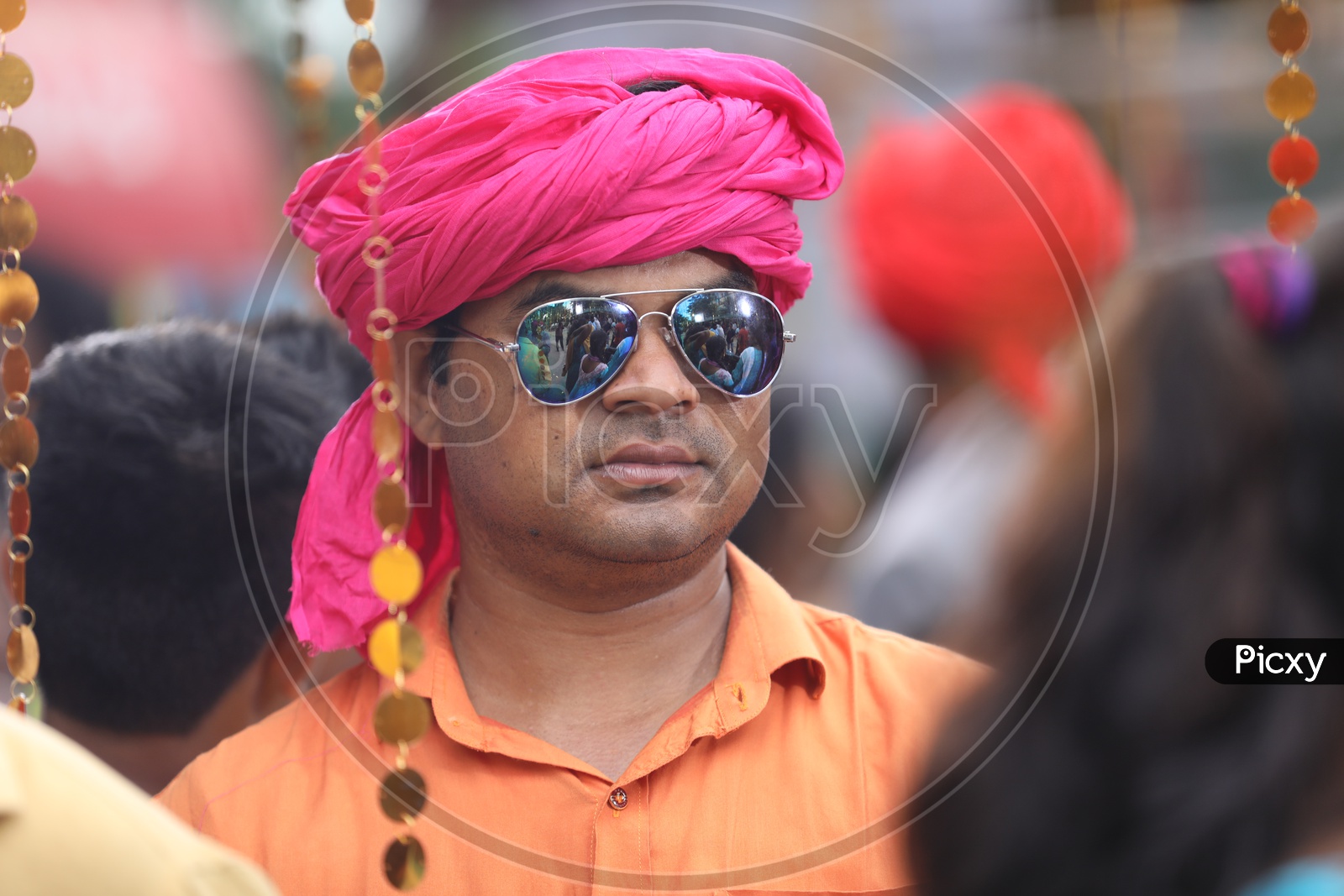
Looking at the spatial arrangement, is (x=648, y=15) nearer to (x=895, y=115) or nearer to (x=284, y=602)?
(x=284, y=602)

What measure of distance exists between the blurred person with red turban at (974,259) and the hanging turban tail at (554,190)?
1.90 metres

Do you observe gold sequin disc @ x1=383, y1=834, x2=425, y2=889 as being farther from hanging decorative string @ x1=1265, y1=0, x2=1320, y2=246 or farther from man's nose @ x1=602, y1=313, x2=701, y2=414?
hanging decorative string @ x1=1265, y1=0, x2=1320, y2=246

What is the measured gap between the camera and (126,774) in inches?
98.9

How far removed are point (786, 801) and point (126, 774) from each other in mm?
1312

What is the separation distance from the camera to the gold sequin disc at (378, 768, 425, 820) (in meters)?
1.73

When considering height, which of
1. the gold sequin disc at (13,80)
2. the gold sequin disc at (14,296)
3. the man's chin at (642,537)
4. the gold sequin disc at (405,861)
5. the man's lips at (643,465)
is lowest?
the gold sequin disc at (405,861)

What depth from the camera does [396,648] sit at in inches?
68.2

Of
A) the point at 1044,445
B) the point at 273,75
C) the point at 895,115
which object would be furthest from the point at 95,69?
the point at 1044,445

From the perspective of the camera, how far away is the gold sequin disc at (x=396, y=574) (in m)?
1.72

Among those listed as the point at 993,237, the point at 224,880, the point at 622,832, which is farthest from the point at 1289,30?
the point at 993,237

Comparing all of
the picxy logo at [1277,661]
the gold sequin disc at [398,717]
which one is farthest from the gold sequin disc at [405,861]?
the picxy logo at [1277,661]

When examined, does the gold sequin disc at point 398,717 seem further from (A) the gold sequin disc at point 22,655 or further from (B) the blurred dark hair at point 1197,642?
(B) the blurred dark hair at point 1197,642

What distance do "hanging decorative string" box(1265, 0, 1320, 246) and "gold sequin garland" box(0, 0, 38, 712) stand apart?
186cm

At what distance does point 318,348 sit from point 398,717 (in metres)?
1.49
